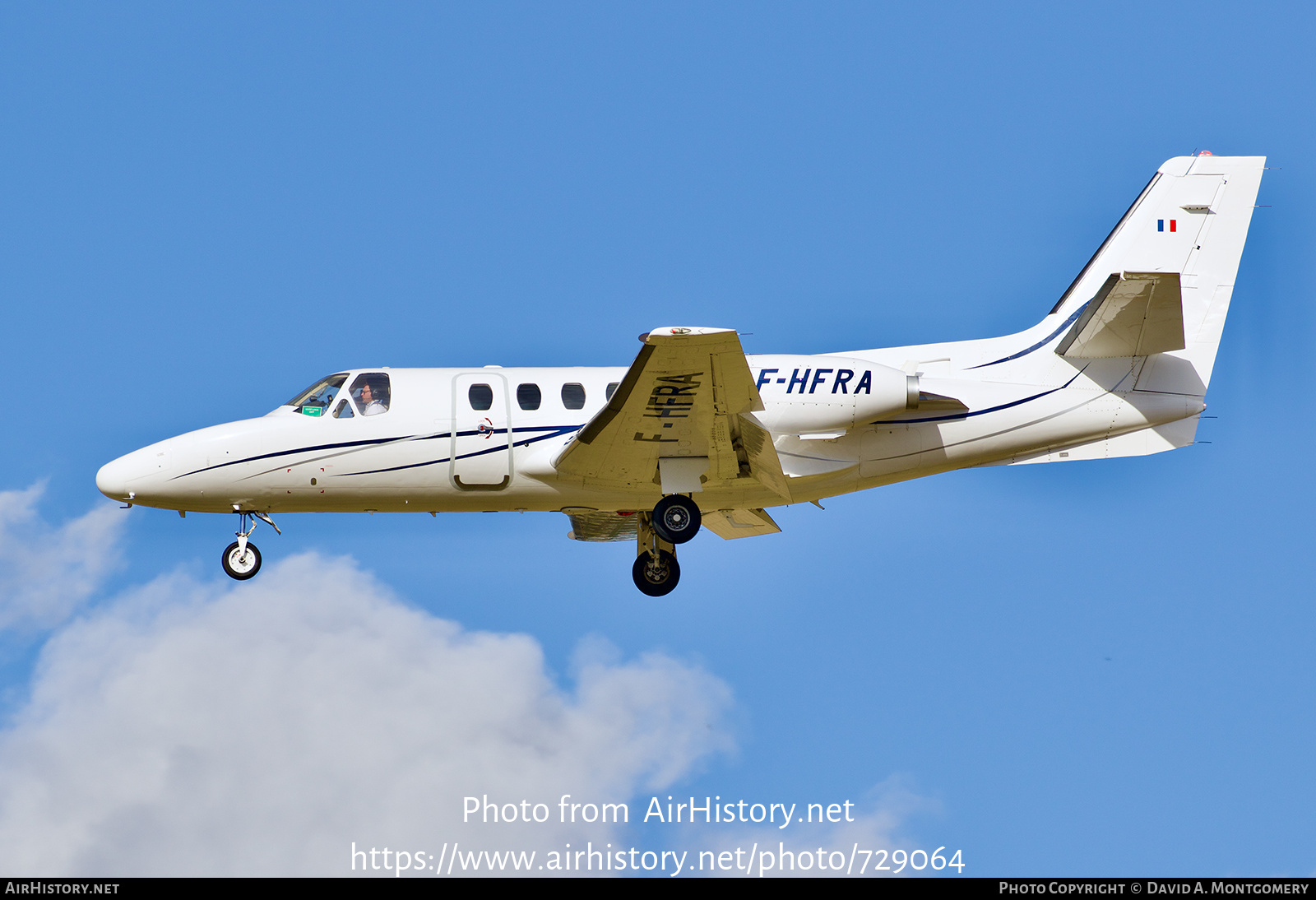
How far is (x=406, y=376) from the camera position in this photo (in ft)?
68.0

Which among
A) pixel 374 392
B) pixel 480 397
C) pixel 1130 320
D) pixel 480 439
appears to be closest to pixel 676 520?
pixel 480 439

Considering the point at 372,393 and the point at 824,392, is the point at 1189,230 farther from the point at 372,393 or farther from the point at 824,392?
the point at 372,393

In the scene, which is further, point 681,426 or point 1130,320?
point 1130,320

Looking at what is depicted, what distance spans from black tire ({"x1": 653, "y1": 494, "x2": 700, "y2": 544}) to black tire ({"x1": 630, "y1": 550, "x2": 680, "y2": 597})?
74.3 inches

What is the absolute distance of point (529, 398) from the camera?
67.3ft

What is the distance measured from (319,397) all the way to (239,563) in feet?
8.83

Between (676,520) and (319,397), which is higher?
(319,397)

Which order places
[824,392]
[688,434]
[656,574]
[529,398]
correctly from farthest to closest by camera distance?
[656,574] < [529,398] < [824,392] < [688,434]

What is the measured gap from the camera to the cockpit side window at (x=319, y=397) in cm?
2069

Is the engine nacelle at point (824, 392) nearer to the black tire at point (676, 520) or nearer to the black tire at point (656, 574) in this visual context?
the black tire at point (676, 520)

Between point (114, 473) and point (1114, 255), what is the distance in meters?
15.5

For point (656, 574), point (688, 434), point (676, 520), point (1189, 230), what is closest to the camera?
point (688, 434)
